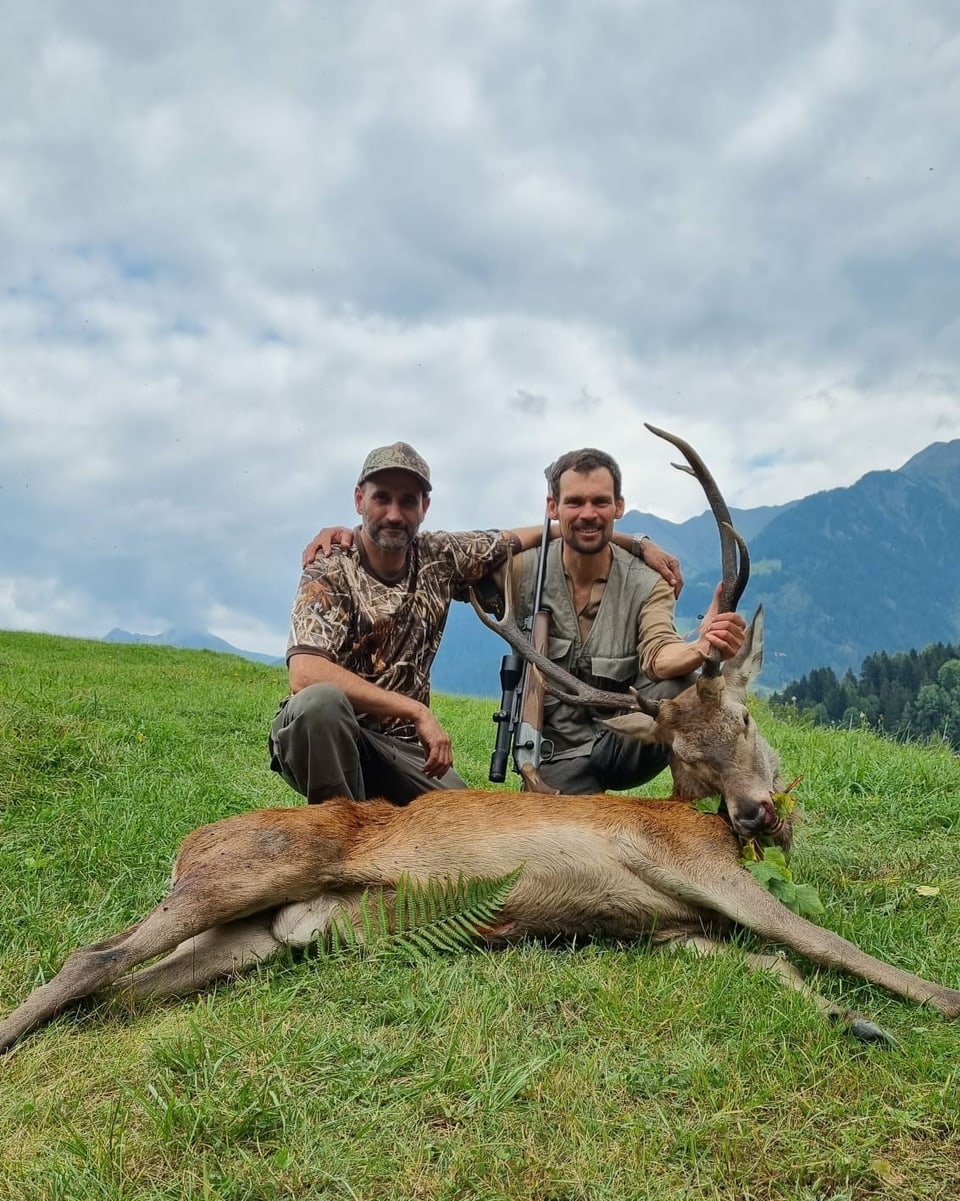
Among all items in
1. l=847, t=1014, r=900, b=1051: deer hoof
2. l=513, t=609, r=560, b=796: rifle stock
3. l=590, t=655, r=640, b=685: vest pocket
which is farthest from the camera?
l=590, t=655, r=640, b=685: vest pocket

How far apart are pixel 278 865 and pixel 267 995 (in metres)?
0.57

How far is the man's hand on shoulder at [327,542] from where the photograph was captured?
5.91 m

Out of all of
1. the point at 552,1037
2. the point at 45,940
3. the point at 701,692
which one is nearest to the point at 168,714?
the point at 45,940

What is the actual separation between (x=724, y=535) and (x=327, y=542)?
238 cm

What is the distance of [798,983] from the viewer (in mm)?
3717

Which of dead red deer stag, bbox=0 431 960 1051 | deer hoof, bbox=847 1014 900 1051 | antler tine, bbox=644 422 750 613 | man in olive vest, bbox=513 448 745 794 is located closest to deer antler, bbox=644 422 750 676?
antler tine, bbox=644 422 750 613

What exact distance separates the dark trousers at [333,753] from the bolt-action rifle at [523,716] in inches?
18.9

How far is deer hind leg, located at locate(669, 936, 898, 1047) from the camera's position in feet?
10.7

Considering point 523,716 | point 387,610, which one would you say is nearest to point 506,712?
point 523,716

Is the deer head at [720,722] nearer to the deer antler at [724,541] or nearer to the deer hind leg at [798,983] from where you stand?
the deer antler at [724,541]

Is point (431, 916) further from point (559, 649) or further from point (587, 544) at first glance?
point (587, 544)

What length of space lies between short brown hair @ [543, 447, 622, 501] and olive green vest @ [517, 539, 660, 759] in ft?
1.72

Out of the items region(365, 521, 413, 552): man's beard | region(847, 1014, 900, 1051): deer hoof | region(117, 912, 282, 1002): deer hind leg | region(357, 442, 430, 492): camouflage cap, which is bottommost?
region(117, 912, 282, 1002): deer hind leg

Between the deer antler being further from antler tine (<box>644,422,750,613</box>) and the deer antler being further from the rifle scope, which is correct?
the rifle scope
